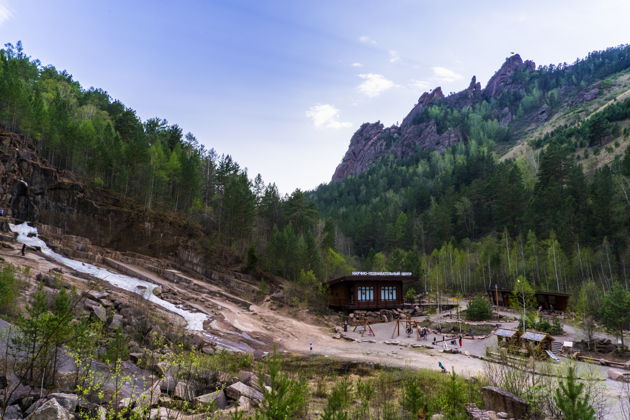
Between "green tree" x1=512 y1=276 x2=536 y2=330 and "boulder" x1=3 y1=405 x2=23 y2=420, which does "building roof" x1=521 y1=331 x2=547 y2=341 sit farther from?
"boulder" x1=3 y1=405 x2=23 y2=420

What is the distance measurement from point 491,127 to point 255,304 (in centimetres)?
19153

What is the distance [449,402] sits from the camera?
11203 mm

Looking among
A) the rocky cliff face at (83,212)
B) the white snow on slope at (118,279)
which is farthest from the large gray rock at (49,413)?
the rocky cliff face at (83,212)

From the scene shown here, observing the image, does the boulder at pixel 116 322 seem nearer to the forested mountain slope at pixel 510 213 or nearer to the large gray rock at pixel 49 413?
the large gray rock at pixel 49 413

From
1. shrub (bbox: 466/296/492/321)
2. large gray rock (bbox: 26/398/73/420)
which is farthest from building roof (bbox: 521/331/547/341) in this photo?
large gray rock (bbox: 26/398/73/420)

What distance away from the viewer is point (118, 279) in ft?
110

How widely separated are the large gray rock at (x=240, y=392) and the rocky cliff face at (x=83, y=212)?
36228 millimetres

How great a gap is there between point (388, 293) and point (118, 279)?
34599 millimetres

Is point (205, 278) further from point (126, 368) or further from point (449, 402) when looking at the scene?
point (449, 402)

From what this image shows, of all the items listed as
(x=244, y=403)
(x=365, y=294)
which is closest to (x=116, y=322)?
(x=244, y=403)

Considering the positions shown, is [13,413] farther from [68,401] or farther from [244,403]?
[244,403]

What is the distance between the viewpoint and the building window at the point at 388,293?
5122 centimetres

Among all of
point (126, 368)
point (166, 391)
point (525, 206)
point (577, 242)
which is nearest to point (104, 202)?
point (126, 368)

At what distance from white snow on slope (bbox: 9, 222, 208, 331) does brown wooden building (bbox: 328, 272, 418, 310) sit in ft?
77.4
